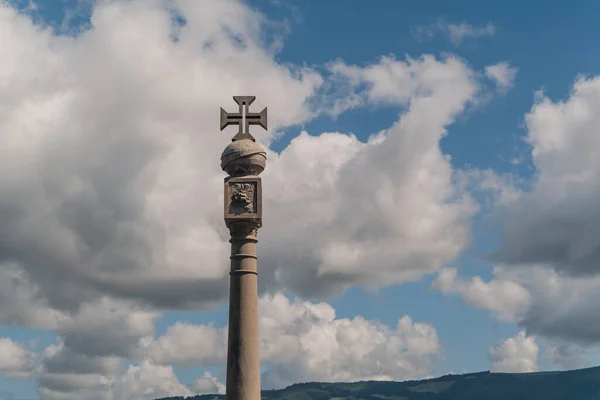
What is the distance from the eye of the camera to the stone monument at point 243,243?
33594 mm

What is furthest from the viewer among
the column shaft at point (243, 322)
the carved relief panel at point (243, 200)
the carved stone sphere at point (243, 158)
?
the carved stone sphere at point (243, 158)

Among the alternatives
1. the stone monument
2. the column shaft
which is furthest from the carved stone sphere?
the column shaft

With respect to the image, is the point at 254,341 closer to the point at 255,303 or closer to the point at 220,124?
the point at 255,303

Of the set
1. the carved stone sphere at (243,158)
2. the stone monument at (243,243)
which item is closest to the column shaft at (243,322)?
the stone monument at (243,243)

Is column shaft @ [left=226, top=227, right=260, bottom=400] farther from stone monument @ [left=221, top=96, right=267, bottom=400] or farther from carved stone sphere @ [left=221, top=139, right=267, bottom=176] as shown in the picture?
carved stone sphere @ [left=221, top=139, right=267, bottom=176]

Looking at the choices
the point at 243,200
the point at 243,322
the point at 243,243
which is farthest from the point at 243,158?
the point at 243,322

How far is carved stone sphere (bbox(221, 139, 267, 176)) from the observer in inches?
1405

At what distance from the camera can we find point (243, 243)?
115 feet

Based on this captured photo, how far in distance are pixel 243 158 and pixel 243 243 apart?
398 centimetres

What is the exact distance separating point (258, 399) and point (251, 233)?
7.44 meters

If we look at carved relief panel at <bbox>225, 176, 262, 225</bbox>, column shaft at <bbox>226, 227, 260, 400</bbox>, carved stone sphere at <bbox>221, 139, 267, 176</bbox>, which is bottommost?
column shaft at <bbox>226, 227, 260, 400</bbox>

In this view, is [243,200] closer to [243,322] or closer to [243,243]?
[243,243]

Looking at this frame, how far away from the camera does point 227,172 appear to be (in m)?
36.5

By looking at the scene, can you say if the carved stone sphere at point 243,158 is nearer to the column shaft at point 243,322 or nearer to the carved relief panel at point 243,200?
the carved relief panel at point 243,200
